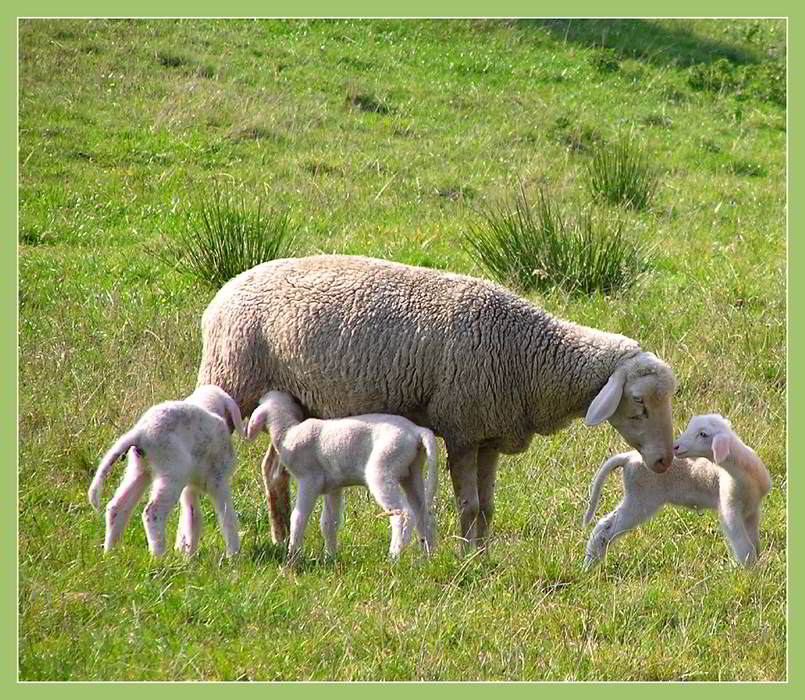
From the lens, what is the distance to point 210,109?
17.1m

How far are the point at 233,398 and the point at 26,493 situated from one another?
4.28 ft

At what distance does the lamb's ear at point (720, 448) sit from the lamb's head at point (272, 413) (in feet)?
7.16

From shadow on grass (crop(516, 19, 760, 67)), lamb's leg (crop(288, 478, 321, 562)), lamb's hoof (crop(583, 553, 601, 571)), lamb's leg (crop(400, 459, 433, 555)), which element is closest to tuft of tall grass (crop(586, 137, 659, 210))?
shadow on grass (crop(516, 19, 760, 67))

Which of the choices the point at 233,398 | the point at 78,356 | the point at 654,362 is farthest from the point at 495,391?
the point at 78,356

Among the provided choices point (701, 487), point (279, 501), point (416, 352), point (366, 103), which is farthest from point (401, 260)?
point (701, 487)

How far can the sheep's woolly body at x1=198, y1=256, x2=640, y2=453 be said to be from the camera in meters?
7.29

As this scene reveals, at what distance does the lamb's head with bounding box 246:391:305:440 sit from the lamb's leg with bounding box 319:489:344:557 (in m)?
0.44

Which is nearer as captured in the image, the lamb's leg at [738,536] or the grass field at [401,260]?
the grass field at [401,260]

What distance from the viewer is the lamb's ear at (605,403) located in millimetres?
7105

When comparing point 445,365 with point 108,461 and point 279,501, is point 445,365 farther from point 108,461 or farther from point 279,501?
point 108,461

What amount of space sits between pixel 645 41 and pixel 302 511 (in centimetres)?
1586

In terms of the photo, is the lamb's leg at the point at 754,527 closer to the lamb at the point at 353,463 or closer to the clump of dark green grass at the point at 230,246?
the lamb at the point at 353,463

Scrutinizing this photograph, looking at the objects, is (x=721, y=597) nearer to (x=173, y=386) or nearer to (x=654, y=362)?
(x=654, y=362)

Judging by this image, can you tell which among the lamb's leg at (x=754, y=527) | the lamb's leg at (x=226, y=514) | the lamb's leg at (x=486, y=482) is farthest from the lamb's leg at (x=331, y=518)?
the lamb's leg at (x=754, y=527)
